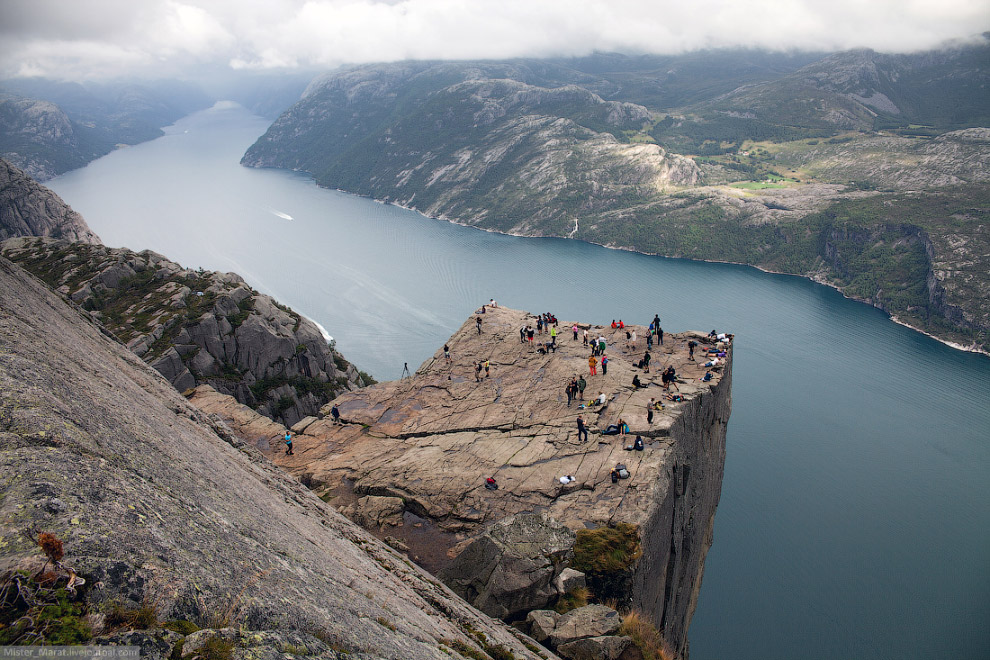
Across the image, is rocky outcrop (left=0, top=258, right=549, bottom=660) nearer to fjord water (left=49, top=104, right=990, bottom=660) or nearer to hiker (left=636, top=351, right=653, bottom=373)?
hiker (left=636, top=351, right=653, bottom=373)

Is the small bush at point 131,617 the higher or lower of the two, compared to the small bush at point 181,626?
higher

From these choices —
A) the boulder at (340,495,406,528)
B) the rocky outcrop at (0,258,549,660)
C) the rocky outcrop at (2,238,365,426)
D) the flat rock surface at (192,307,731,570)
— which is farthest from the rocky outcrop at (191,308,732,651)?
the rocky outcrop at (0,258,549,660)

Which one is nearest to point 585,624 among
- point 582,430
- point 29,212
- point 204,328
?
point 582,430

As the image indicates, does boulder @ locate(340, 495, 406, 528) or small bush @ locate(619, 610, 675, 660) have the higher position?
small bush @ locate(619, 610, 675, 660)

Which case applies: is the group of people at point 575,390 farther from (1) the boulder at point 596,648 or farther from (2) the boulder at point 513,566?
(1) the boulder at point 596,648

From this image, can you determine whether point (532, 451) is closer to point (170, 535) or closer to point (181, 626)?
point (170, 535)

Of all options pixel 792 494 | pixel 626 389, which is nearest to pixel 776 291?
pixel 792 494

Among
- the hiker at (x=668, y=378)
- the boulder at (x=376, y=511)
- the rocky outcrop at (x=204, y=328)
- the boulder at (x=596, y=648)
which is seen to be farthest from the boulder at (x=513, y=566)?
the rocky outcrop at (x=204, y=328)
